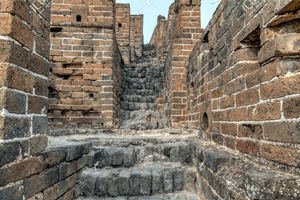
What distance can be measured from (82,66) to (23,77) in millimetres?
3986

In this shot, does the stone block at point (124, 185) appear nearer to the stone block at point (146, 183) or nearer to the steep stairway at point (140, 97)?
the stone block at point (146, 183)

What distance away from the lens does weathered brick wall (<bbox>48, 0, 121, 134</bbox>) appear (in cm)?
522

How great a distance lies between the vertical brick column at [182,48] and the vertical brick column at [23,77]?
4.11 m

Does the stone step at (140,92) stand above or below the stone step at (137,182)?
above

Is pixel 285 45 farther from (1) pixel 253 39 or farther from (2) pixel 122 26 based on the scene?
(2) pixel 122 26

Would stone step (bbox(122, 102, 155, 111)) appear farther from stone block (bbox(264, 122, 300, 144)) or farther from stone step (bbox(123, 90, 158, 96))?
stone block (bbox(264, 122, 300, 144))

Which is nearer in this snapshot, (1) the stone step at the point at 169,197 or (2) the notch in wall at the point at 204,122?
(1) the stone step at the point at 169,197

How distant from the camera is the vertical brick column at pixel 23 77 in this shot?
1389 millimetres

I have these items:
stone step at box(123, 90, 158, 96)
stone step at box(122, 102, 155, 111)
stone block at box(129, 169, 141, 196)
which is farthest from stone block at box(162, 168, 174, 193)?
stone step at box(123, 90, 158, 96)

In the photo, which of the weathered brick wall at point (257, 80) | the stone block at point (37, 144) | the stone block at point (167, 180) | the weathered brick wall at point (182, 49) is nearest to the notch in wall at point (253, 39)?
the weathered brick wall at point (257, 80)

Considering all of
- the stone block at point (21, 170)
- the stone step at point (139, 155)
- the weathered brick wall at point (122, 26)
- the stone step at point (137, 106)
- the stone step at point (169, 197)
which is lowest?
the stone step at point (169, 197)

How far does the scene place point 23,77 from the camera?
158 centimetres

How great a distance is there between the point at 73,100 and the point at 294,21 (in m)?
5.01

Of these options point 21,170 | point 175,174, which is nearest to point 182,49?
point 175,174
